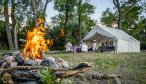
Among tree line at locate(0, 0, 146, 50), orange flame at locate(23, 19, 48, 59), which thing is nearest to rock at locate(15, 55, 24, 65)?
orange flame at locate(23, 19, 48, 59)

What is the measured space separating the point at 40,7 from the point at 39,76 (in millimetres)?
40742

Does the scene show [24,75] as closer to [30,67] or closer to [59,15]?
[30,67]

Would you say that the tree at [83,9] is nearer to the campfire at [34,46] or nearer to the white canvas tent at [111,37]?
the white canvas tent at [111,37]

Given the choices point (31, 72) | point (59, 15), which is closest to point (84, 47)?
point (31, 72)

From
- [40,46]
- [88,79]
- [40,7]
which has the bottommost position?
[88,79]

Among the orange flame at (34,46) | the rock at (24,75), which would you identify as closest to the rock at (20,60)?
the orange flame at (34,46)

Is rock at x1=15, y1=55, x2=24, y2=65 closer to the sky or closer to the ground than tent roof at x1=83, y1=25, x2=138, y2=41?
closer to the ground

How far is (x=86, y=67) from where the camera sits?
44.7 feet

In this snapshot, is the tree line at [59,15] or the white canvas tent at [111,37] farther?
the tree line at [59,15]

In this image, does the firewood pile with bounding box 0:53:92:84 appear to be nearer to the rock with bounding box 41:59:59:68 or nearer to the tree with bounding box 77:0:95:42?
the rock with bounding box 41:59:59:68

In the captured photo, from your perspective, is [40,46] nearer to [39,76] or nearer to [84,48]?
[39,76]

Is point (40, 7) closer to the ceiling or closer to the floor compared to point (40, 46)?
closer to the ceiling

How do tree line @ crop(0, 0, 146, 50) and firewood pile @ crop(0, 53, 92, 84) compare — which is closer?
firewood pile @ crop(0, 53, 92, 84)

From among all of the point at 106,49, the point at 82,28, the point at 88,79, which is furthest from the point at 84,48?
the point at 82,28
